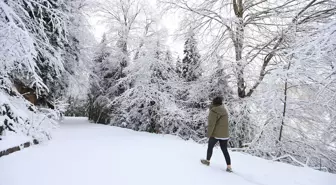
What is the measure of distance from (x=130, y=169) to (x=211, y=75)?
7.01 m

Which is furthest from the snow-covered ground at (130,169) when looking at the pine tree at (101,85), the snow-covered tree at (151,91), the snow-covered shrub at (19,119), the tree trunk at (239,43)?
the pine tree at (101,85)

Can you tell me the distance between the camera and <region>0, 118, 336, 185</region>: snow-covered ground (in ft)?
10.7

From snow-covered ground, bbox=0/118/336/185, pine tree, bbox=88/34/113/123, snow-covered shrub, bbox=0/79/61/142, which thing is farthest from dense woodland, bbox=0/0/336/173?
pine tree, bbox=88/34/113/123

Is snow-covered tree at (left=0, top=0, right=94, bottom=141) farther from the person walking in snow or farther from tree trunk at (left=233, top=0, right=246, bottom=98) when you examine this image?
tree trunk at (left=233, top=0, right=246, bottom=98)

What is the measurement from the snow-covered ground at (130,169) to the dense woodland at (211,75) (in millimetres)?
836

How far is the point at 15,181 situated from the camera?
296cm

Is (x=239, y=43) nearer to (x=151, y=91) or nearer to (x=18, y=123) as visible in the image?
(x=151, y=91)

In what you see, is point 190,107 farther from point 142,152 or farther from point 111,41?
point 111,41

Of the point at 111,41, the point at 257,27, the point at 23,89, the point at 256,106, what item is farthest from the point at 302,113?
the point at 111,41

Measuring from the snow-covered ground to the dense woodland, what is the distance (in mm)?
836

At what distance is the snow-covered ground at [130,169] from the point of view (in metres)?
3.27

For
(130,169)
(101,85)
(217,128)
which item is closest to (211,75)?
(217,128)

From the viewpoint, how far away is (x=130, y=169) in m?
3.87

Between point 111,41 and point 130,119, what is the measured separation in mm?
7338
